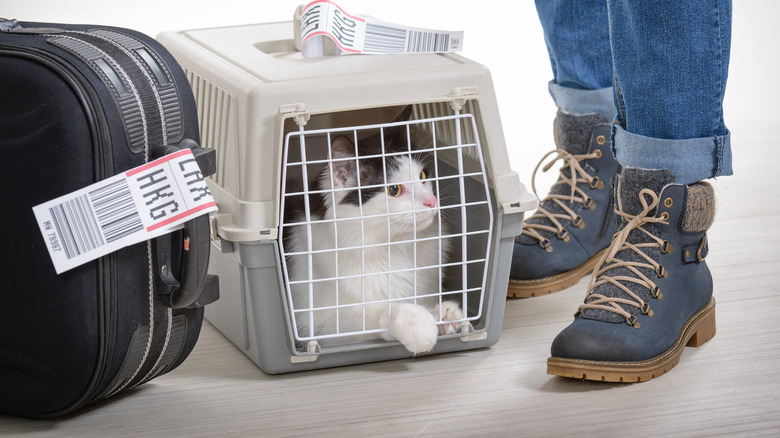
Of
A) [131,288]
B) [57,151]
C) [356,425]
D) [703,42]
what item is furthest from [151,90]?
[703,42]

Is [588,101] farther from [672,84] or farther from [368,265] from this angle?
[368,265]

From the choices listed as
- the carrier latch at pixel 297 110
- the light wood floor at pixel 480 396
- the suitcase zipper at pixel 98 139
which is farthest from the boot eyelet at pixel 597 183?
the suitcase zipper at pixel 98 139

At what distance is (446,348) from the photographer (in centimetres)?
148

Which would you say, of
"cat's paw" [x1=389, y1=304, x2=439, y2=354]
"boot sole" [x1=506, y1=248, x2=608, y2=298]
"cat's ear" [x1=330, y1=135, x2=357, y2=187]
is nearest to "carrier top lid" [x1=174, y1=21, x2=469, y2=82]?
"cat's ear" [x1=330, y1=135, x2=357, y2=187]

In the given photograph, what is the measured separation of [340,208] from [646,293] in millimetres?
509

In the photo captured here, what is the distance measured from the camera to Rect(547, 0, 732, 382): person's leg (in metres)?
1.35

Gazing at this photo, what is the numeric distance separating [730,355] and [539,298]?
396 mm

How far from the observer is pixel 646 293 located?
142cm

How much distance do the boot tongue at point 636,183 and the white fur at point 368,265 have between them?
0.31 meters

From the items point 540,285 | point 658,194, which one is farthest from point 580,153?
point 658,194

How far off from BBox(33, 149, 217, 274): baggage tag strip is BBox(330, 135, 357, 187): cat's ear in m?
0.32

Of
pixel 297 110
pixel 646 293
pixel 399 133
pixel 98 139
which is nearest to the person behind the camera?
pixel 98 139

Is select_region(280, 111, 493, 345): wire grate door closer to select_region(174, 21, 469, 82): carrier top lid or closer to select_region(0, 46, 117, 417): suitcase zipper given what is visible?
select_region(174, 21, 469, 82): carrier top lid

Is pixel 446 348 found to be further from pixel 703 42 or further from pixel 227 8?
pixel 227 8
